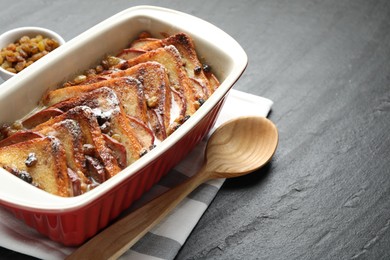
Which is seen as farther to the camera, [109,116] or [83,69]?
[83,69]

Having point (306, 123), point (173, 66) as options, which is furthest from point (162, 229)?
point (306, 123)

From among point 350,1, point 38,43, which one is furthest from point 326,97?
point 38,43

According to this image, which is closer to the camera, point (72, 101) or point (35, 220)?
point (35, 220)

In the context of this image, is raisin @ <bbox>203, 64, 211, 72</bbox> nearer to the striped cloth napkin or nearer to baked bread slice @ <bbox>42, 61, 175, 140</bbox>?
baked bread slice @ <bbox>42, 61, 175, 140</bbox>

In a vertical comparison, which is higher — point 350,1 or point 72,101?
point 72,101

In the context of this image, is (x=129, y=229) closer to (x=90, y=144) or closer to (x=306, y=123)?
(x=90, y=144)

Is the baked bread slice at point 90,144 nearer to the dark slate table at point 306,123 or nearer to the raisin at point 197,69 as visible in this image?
the dark slate table at point 306,123

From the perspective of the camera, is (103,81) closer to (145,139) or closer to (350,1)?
(145,139)
